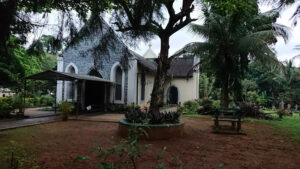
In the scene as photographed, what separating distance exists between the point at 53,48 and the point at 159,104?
4072mm

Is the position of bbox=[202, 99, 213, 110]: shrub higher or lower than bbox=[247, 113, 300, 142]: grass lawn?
higher

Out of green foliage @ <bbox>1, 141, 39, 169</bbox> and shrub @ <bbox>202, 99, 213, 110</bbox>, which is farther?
shrub @ <bbox>202, 99, 213, 110</bbox>

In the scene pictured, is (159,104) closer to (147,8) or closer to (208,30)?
(147,8)

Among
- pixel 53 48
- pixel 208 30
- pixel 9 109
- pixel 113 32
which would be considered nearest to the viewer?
pixel 53 48

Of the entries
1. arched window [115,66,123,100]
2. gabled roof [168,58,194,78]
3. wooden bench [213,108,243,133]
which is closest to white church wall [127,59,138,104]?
arched window [115,66,123,100]

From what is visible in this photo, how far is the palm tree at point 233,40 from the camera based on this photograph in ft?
32.0

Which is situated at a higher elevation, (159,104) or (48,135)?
(159,104)

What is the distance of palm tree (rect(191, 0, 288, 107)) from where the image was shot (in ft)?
32.0

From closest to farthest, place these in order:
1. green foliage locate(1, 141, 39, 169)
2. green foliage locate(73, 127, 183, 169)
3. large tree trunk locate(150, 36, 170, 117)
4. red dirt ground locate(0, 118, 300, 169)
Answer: green foliage locate(73, 127, 183, 169)
green foliage locate(1, 141, 39, 169)
red dirt ground locate(0, 118, 300, 169)
large tree trunk locate(150, 36, 170, 117)

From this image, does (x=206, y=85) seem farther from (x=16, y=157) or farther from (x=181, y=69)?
(x=16, y=157)

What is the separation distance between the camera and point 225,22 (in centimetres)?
1086

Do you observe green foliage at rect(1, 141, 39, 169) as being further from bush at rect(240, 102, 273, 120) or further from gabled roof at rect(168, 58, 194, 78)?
gabled roof at rect(168, 58, 194, 78)

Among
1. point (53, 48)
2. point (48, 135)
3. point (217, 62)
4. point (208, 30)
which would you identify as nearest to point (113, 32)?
point (53, 48)

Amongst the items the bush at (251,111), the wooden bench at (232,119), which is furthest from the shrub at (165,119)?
the bush at (251,111)
